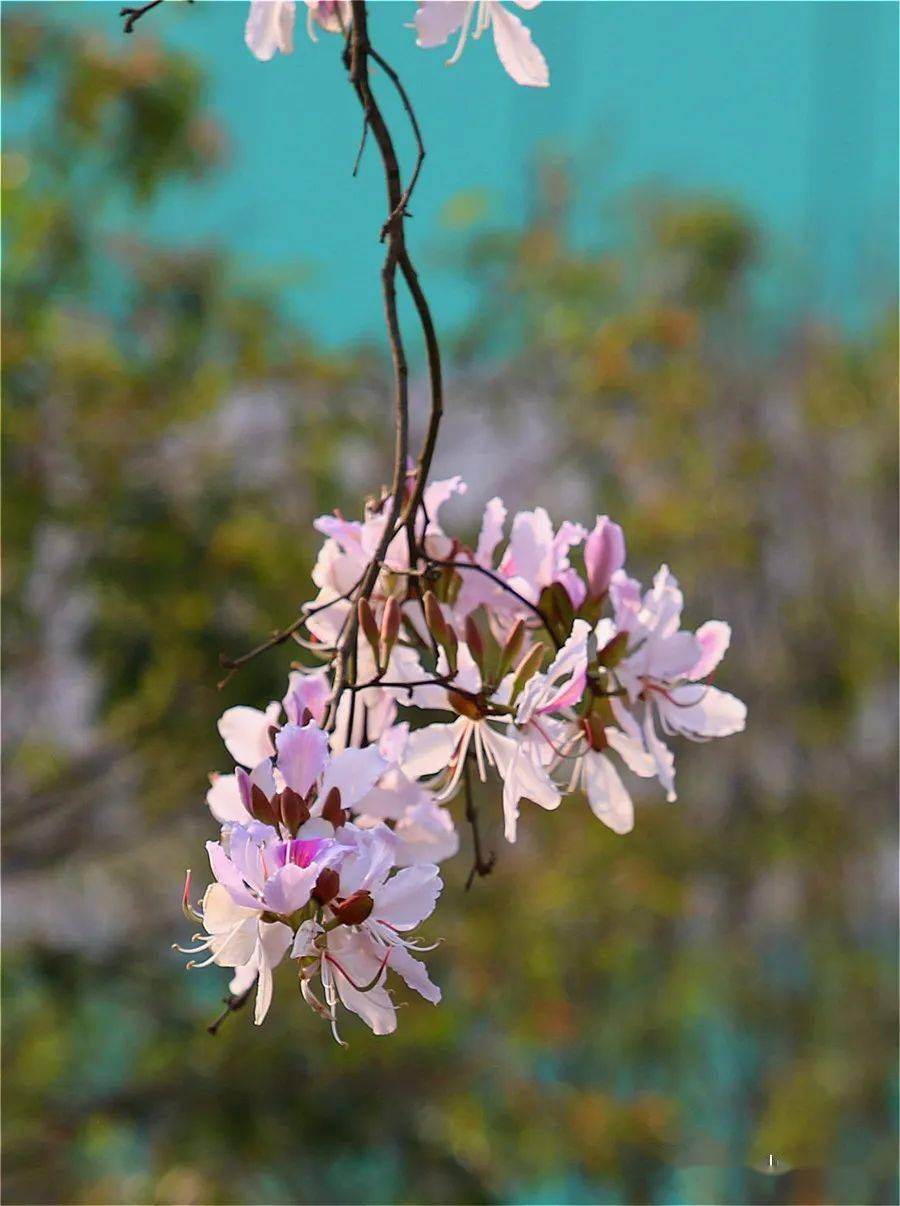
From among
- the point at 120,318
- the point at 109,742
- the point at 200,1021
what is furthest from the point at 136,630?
the point at 200,1021

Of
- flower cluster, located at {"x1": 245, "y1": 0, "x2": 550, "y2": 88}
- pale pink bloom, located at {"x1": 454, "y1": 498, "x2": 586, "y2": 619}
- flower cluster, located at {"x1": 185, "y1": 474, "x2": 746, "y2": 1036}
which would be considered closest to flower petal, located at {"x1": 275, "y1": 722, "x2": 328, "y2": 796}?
flower cluster, located at {"x1": 185, "y1": 474, "x2": 746, "y2": 1036}

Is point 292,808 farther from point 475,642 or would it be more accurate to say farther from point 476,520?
point 476,520

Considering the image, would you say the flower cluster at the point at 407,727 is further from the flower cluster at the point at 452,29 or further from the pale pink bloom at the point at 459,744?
the flower cluster at the point at 452,29

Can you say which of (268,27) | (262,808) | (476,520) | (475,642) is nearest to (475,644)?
(475,642)

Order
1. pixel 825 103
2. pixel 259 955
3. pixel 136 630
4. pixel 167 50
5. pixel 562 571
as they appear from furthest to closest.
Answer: pixel 825 103 → pixel 167 50 → pixel 136 630 → pixel 562 571 → pixel 259 955

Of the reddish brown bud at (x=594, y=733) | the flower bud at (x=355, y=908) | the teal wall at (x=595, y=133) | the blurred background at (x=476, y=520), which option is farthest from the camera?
the teal wall at (x=595, y=133)

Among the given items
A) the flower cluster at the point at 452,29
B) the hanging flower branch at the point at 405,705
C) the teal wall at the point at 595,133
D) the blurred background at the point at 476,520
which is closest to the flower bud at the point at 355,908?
the hanging flower branch at the point at 405,705

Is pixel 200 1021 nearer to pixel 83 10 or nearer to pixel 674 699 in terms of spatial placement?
pixel 83 10
